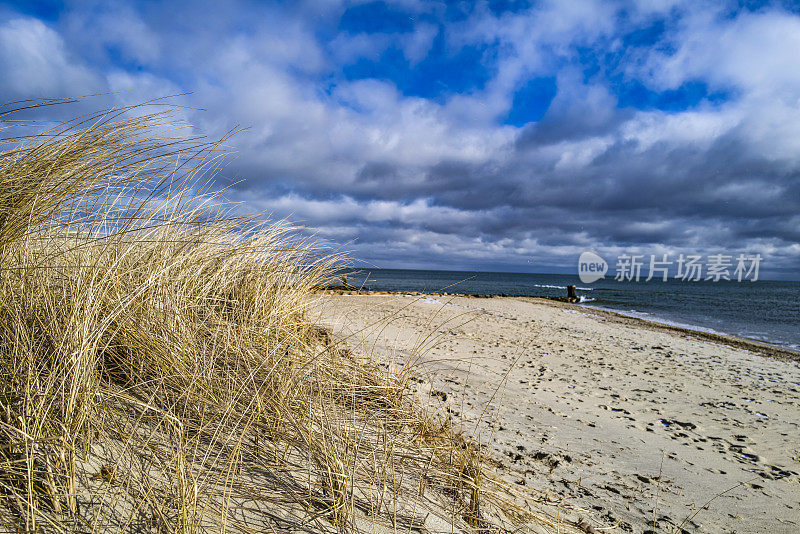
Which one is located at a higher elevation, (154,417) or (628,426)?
(154,417)

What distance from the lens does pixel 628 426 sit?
4.32m

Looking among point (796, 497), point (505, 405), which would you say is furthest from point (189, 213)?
point (796, 497)

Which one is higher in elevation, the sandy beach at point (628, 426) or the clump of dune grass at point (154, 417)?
the clump of dune grass at point (154, 417)

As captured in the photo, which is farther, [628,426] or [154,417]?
[628,426]

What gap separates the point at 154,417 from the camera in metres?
1.90

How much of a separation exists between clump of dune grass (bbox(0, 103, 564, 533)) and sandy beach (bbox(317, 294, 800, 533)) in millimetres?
669

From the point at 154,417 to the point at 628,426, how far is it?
179 inches

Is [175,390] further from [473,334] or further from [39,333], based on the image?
[473,334]

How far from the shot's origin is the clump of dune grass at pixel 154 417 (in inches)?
56.9

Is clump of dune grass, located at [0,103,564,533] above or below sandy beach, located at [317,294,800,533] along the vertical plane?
above

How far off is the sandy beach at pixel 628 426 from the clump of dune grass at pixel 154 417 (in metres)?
0.67

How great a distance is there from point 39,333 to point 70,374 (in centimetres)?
59

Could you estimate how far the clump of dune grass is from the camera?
56.9 inches

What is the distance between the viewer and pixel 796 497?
3.17m
